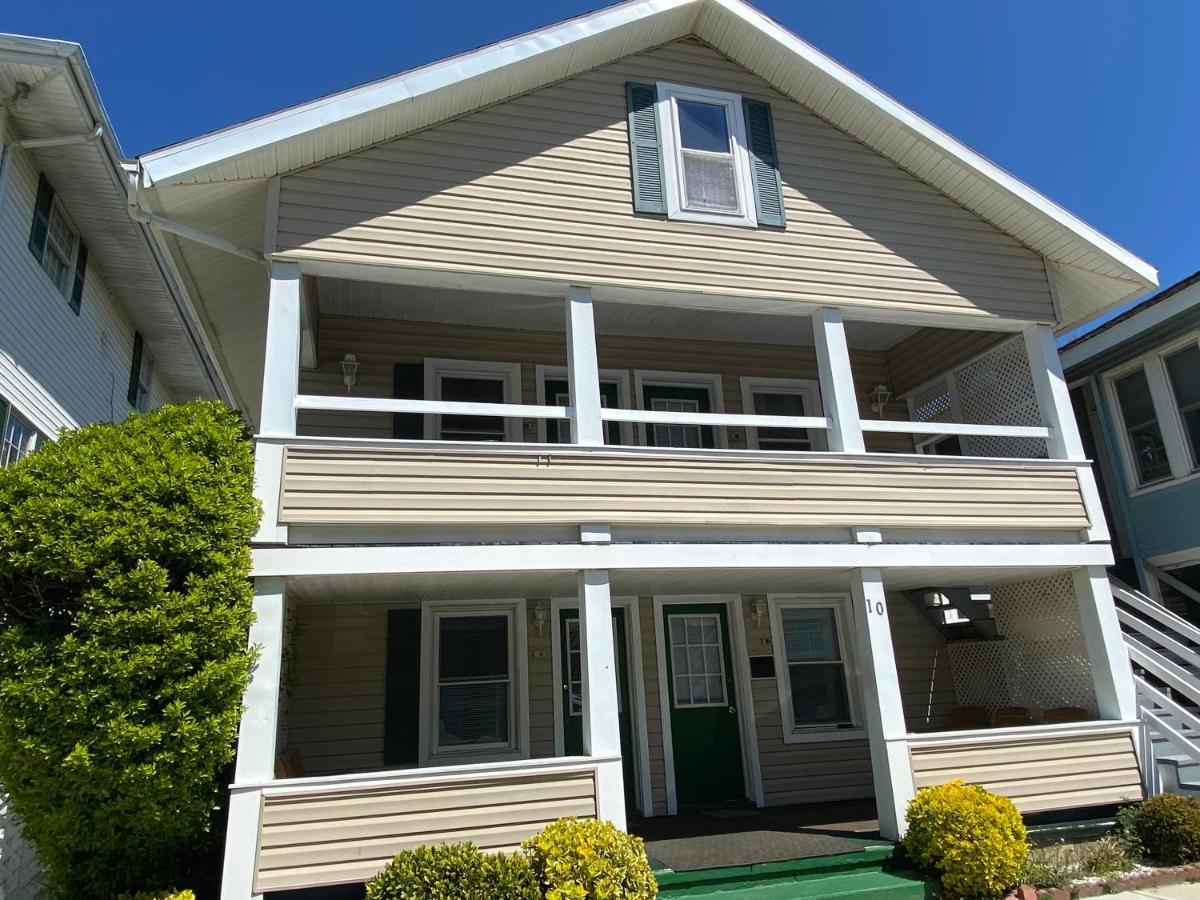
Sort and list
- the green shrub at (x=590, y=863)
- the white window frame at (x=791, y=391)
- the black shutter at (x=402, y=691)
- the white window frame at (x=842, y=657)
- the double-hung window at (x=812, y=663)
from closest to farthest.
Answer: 1. the green shrub at (x=590, y=863)
2. the black shutter at (x=402, y=691)
3. the white window frame at (x=842, y=657)
4. the double-hung window at (x=812, y=663)
5. the white window frame at (x=791, y=391)

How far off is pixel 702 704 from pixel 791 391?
4269 mm

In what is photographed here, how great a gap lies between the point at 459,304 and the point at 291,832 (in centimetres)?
572

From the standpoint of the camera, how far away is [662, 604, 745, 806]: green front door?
9.88 metres

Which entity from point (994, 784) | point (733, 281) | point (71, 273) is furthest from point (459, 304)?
point (994, 784)

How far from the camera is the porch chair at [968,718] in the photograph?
10.2 m

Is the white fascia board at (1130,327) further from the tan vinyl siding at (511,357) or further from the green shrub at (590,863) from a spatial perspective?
the green shrub at (590,863)

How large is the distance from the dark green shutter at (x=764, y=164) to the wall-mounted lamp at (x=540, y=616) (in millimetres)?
4927

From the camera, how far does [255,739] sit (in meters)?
6.46

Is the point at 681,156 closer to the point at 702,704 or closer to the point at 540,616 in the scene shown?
the point at 540,616

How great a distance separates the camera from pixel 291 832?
641 centimetres

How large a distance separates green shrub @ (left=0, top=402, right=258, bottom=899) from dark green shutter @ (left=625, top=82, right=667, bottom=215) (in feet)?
17.1

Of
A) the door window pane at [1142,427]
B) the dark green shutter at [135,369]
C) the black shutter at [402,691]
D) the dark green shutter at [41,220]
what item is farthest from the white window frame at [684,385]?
the dark green shutter at [135,369]

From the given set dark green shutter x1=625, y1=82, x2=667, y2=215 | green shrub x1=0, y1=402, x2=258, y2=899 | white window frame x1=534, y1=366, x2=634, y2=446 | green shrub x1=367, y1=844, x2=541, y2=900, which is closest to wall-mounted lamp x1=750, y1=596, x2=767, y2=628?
white window frame x1=534, y1=366, x2=634, y2=446

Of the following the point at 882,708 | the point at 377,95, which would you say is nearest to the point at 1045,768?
the point at 882,708
